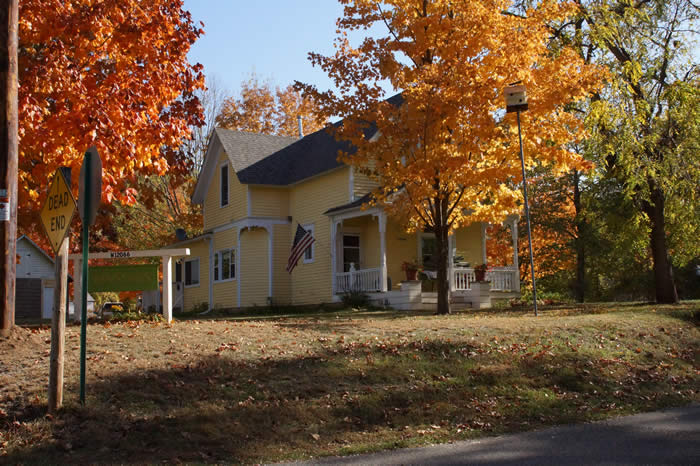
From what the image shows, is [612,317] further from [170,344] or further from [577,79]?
[170,344]

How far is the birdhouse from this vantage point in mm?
15086

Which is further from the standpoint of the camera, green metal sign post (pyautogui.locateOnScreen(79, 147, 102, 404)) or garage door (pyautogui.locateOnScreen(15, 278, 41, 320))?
garage door (pyautogui.locateOnScreen(15, 278, 41, 320))

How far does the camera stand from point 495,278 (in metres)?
25.3

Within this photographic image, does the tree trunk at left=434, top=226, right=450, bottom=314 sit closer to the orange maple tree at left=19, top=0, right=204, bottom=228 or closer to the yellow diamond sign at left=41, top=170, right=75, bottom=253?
the orange maple tree at left=19, top=0, right=204, bottom=228

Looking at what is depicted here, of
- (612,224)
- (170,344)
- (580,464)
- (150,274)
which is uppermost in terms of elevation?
(612,224)

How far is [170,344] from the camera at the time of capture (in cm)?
998

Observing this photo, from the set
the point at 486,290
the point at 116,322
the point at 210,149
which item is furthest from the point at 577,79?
the point at 210,149

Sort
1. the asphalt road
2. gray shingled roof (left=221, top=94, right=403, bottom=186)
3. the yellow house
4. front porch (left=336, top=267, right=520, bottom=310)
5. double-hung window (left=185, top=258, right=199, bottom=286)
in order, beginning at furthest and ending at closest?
double-hung window (left=185, top=258, right=199, bottom=286) → gray shingled roof (left=221, top=94, right=403, bottom=186) → the yellow house → front porch (left=336, top=267, right=520, bottom=310) → the asphalt road

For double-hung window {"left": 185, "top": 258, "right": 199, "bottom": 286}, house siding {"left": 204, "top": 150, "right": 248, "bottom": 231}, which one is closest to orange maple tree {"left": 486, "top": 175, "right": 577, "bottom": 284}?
house siding {"left": 204, "top": 150, "right": 248, "bottom": 231}

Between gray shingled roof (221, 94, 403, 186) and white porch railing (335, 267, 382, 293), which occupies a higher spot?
gray shingled roof (221, 94, 403, 186)

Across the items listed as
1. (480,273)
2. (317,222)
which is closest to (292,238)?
(317,222)

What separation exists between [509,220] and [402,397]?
57.7 ft

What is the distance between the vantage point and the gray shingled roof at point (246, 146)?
2894cm

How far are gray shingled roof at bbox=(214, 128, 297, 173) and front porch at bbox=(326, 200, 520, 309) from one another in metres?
5.71
